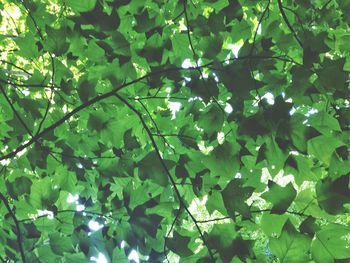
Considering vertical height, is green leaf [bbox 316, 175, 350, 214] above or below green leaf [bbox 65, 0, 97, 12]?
below

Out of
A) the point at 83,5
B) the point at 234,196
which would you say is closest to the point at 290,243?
the point at 234,196

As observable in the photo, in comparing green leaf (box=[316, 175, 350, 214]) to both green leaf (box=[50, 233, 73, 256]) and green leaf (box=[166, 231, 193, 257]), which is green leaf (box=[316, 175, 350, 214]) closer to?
green leaf (box=[166, 231, 193, 257])

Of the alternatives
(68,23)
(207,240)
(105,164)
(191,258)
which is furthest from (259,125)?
(68,23)

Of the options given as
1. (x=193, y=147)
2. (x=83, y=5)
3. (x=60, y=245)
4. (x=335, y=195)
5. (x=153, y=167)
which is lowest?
(x=335, y=195)

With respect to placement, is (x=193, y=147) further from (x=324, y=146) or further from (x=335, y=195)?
(x=335, y=195)

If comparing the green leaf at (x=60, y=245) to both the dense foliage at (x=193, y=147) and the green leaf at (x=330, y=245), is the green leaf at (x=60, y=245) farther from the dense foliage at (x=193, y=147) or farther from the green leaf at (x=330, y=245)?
the green leaf at (x=330, y=245)

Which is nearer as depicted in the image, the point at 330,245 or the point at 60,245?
the point at 330,245

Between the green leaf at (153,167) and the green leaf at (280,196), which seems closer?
the green leaf at (280,196)

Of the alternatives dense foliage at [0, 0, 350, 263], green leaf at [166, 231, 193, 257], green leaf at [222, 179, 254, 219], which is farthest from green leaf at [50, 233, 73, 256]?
green leaf at [222, 179, 254, 219]

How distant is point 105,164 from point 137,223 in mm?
418

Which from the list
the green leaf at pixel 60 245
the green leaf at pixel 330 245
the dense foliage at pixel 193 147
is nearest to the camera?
the green leaf at pixel 330 245

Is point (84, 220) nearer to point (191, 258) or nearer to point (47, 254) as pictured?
point (47, 254)

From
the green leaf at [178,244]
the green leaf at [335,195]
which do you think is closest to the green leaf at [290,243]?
the green leaf at [335,195]

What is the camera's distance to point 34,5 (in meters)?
1.98
